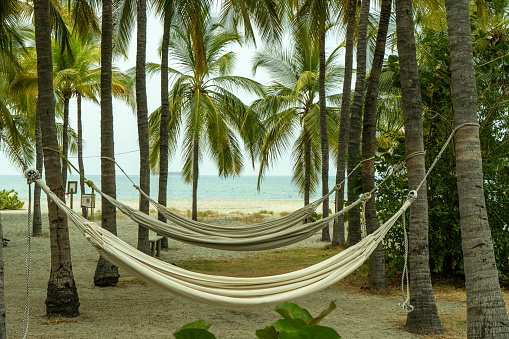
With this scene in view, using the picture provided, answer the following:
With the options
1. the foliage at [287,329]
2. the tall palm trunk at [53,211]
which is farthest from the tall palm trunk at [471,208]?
the tall palm trunk at [53,211]

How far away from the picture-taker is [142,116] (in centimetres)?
524

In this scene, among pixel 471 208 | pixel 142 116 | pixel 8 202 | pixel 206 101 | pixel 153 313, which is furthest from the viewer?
pixel 8 202

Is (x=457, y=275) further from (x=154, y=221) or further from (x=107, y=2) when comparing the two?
(x=107, y=2)

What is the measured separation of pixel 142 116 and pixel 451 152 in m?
3.46

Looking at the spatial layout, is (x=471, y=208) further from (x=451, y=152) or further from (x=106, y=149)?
(x=106, y=149)

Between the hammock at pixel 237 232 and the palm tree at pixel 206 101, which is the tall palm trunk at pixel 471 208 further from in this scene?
the palm tree at pixel 206 101

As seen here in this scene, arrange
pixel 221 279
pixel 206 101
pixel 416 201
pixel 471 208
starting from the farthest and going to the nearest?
pixel 206 101 → pixel 416 201 → pixel 471 208 → pixel 221 279

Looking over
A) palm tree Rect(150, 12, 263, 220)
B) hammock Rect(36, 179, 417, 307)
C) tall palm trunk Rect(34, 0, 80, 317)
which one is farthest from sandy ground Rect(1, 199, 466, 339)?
palm tree Rect(150, 12, 263, 220)

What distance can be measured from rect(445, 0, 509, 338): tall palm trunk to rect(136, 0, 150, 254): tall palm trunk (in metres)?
3.77

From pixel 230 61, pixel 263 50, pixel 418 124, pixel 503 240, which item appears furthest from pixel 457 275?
pixel 230 61

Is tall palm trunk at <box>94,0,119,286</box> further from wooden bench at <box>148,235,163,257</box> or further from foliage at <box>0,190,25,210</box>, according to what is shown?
foliage at <box>0,190,25,210</box>

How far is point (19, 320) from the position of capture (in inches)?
114

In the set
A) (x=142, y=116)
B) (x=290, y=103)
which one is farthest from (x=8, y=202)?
(x=142, y=116)

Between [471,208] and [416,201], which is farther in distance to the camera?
[416,201]
